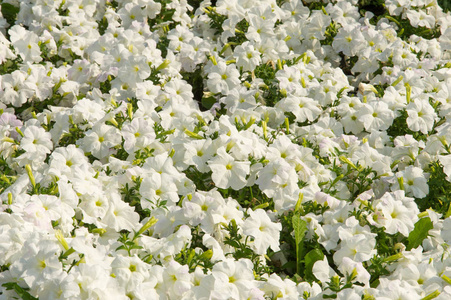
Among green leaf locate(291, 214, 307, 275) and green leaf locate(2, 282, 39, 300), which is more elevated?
green leaf locate(291, 214, 307, 275)

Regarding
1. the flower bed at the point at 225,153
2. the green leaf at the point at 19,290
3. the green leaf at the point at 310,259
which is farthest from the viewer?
the green leaf at the point at 310,259

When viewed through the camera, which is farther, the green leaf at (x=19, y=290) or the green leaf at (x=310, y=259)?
the green leaf at (x=310, y=259)

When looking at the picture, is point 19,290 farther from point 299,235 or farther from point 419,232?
point 419,232

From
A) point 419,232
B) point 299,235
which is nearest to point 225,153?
point 299,235

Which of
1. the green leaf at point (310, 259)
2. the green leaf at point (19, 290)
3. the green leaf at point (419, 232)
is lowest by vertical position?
the green leaf at point (19, 290)

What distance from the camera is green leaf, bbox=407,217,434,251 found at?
2907 mm

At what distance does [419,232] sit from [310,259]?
61 centimetres

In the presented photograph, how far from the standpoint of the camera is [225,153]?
3096 mm

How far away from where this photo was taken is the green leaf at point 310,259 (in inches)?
111

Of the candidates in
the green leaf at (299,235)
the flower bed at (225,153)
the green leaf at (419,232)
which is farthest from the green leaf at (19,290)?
the green leaf at (419,232)

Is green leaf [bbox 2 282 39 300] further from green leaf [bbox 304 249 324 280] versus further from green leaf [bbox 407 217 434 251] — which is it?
green leaf [bbox 407 217 434 251]

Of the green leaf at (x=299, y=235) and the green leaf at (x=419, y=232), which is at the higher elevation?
the green leaf at (x=419, y=232)

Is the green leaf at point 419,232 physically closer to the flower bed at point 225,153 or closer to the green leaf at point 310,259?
the flower bed at point 225,153

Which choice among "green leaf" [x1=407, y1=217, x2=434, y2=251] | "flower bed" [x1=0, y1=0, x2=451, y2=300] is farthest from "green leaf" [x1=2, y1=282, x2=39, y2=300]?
"green leaf" [x1=407, y1=217, x2=434, y2=251]
